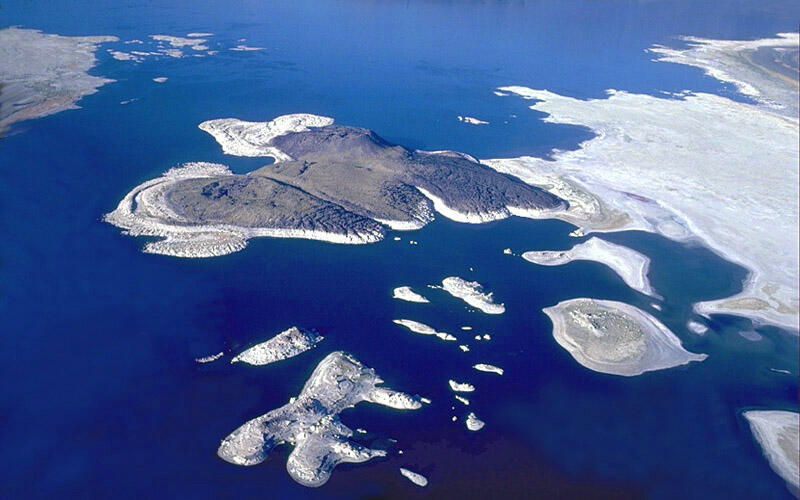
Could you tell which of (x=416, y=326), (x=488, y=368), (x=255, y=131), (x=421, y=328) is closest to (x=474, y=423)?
(x=488, y=368)

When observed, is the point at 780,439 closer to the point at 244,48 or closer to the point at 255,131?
the point at 255,131

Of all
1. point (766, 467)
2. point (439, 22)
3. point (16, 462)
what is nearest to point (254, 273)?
point (16, 462)

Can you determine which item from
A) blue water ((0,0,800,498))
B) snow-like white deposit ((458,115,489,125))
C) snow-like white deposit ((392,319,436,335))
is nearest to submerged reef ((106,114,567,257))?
blue water ((0,0,800,498))

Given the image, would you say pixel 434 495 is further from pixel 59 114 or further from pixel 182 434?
pixel 59 114

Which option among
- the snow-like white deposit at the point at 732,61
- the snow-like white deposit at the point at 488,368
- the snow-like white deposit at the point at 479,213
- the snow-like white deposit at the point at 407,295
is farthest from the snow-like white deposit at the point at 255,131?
the snow-like white deposit at the point at 732,61

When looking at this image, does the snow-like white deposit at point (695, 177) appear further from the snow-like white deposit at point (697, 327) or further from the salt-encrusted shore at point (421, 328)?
the salt-encrusted shore at point (421, 328)
